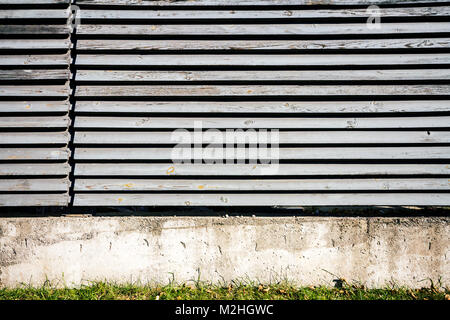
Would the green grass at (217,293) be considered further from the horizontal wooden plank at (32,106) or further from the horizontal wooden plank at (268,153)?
the horizontal wooden plank at (32,106)

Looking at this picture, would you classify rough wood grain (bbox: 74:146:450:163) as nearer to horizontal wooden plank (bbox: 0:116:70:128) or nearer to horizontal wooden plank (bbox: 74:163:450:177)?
horizontal wooden plank (bbox: 74:163:450:177)

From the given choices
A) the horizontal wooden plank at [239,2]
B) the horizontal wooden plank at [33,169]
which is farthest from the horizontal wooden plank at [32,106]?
the horizontal wooden plank at [239,2]

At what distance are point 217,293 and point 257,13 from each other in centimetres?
324

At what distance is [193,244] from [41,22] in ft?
10.2

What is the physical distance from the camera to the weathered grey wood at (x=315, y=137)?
3789mm

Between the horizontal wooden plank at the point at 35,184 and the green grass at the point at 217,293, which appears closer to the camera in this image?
the green grass at the point at 217,293

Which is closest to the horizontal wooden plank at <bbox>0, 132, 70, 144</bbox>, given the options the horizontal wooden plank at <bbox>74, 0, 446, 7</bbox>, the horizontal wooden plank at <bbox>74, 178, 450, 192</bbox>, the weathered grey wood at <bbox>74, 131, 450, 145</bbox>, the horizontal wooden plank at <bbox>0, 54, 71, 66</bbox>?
the weathered grey wood at <bbox>74, 131, 450, 145</bbox>

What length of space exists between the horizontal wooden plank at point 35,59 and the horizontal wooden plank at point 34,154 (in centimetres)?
99

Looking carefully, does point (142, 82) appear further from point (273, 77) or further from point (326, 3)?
point (326, 3)

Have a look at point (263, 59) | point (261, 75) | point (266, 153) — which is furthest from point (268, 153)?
point (263, 59)

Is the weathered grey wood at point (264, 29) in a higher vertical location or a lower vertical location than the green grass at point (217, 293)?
higher

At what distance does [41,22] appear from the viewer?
12.5ft

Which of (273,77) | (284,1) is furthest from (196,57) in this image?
(284,1)

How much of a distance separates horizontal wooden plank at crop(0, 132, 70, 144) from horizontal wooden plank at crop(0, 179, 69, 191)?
446 millimetres
